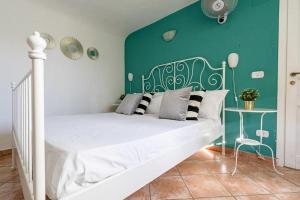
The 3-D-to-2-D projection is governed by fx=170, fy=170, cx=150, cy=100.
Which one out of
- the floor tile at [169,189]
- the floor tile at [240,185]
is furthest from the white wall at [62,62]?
the floor tile at [240,185]

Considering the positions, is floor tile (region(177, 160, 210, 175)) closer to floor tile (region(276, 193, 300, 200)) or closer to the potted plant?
floor tile (region(276, 193, 300, 200))

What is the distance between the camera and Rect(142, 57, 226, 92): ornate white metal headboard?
2.45m

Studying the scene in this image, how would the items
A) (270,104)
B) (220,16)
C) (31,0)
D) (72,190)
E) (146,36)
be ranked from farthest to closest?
1. (146,36)
2. (31,0)
3. (220,16)
4. (270,104)
5. (72,190)

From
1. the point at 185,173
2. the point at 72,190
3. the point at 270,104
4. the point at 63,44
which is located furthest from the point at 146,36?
the point at 72,190

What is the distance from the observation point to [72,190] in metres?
0.79

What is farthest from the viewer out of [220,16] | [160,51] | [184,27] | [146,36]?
[146,36]

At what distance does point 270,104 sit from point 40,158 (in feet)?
7.41

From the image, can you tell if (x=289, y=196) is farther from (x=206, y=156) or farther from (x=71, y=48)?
(x=71, y=48)

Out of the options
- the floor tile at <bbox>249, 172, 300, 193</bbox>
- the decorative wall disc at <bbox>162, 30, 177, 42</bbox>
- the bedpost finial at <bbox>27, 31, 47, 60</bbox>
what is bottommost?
the floor tile at <bbox>249, 172, 300, 193</bbox>

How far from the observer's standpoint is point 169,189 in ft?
4.76

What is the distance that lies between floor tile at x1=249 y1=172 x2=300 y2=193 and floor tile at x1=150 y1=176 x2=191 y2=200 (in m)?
0.71

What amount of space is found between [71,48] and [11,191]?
89.6 inches

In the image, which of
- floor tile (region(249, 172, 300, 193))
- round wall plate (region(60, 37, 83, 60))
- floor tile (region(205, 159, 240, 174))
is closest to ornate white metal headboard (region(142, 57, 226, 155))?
floor tile (region(205, 159, 240, 174))

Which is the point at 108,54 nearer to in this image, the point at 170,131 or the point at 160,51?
the point at 160,51
